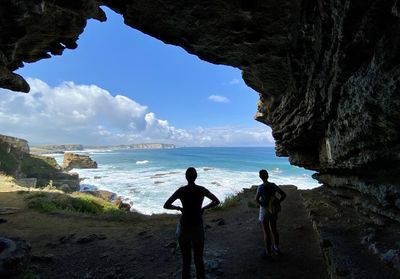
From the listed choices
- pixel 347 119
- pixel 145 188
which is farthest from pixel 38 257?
pixel 145 188

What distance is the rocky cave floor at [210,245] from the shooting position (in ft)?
23.6

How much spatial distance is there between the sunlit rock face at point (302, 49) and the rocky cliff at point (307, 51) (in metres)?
0.02

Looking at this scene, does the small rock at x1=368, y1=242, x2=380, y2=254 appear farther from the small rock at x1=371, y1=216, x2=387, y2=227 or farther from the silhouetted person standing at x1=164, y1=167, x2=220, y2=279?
the silhouetted person standing at x1=164, y1=167, x2=220, y2=279

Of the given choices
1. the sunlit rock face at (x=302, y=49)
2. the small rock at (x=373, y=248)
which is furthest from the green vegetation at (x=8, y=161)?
the small rock at (x=373, y=248)

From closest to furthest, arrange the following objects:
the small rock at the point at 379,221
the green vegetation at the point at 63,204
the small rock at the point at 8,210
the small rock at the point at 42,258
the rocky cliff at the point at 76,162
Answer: the small rock at the point at 379,221
the small rock at the point at 42,258
the small rock at the point at 8,210
the green vegetation at the point at 63,204
the rocky cliff at the point at 76,162

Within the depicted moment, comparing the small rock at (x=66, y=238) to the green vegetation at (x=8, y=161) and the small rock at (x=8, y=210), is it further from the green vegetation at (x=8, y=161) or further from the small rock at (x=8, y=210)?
the green vegetation at (x=8, y=161)

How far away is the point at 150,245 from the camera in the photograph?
10523mm

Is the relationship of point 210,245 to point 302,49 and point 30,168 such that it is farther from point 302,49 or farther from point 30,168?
point 30,168

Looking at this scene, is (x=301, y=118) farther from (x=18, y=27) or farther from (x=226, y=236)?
(x=18, y=27)

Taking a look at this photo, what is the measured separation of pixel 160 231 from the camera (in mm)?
12398

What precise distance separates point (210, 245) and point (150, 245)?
2145 millimetres

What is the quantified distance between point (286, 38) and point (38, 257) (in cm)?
961

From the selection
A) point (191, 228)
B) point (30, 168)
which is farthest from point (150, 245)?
point (30, 168)

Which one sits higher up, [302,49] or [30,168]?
[302,49]
